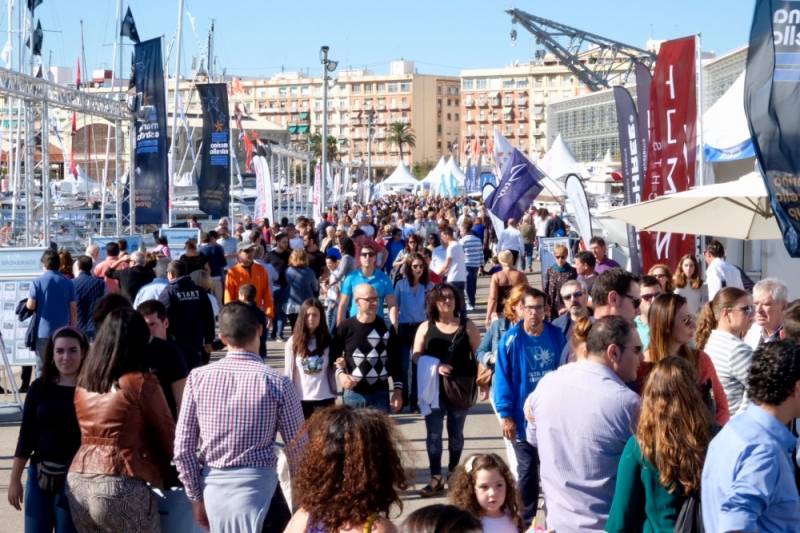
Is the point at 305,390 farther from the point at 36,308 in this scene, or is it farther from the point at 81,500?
the point at 36,308

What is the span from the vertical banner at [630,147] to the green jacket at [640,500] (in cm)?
819

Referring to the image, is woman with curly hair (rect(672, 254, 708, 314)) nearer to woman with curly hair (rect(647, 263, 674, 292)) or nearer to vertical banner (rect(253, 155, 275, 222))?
woman with curly hair (rect(647, 263, 674, 292))

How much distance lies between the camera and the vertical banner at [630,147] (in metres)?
12.2

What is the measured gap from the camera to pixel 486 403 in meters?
12.5

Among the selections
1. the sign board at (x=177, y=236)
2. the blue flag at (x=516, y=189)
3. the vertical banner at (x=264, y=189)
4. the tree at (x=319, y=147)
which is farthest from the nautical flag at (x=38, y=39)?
the tree at (x=319, y=147)

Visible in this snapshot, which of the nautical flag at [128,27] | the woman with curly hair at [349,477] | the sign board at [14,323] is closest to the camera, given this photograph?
the woman with curly hair at [349,477]

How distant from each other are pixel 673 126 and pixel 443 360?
4.37 metres

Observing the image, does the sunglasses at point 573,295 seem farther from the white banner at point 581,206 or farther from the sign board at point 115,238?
the sign board at point 115,238

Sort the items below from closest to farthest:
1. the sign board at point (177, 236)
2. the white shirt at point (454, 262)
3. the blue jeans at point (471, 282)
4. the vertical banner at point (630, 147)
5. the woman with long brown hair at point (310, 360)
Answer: the woman with long brown hair at point (310, 360) < the vertical banner at point (630, 147) < the white shirt at point (454, 262) < the blue jeans at point (471, 282) < the sign board at point (177, 236)

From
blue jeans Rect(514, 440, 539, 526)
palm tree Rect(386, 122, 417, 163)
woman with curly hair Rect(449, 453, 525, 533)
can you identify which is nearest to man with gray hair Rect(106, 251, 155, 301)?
blue jeans Rect(514, 440, 539, 526)

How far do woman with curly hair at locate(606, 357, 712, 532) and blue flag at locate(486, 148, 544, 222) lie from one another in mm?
14955

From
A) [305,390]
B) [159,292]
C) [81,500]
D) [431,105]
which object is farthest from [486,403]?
[431,105]

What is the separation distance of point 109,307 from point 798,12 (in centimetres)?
413

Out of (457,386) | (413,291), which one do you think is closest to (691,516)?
(457,386)
